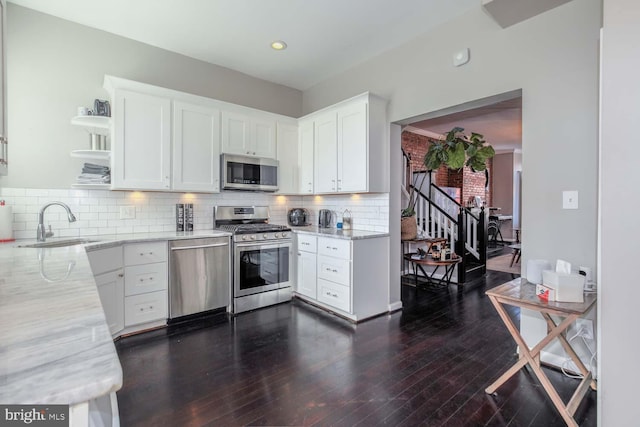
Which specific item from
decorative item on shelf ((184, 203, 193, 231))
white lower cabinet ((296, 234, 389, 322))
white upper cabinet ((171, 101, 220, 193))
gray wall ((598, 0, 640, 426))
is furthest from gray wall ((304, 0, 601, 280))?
decorative item on shelf ((184, 203, 193, 231))

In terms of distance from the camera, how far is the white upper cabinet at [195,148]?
3354mm

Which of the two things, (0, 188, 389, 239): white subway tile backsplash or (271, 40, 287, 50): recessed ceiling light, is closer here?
(0, 188, 389, 239): white subway tile backsplash

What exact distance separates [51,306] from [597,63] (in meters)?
3.23

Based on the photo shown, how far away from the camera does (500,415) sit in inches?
72.6

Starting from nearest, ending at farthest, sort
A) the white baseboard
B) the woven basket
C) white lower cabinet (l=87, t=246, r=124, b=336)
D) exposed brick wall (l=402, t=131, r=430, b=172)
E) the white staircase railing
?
white lower cabinet (l=87, t=246, r=124, b=336), the white baseboard, the woven basket, the white staircase railing, exposed brick wall (l=402, t=131, r=430, b=172)

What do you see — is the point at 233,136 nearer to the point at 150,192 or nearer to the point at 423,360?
the point at 150,192

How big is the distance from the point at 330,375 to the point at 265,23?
3220 mm

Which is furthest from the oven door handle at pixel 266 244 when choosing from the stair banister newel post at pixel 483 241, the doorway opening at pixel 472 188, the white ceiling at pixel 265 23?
the stair banister newel post at pixel 483 241

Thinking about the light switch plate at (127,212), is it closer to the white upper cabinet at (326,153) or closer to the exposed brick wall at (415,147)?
the white upper cabinet at (326,153)

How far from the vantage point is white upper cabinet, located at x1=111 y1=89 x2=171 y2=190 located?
3.00 m

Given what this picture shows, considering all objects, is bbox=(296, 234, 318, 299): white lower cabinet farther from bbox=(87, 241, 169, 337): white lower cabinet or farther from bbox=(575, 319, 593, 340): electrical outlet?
bbox=(575, 319, 593, 340): electrical outlet

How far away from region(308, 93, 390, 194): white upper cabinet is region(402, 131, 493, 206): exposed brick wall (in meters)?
2.95

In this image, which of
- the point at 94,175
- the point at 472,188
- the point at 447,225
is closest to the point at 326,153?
the point at 94,175

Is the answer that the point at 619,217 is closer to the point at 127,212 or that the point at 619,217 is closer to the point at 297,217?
the point at 297,217
